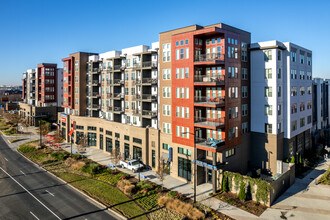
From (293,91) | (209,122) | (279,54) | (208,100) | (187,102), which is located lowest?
(209,122)

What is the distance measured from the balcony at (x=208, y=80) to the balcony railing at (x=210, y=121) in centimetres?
526

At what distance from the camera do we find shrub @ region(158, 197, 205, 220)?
85.1ft

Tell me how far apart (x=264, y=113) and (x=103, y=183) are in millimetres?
28636

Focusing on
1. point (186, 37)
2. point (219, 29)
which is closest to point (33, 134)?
point (186, 37)

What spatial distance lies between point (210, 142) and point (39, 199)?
2418cm

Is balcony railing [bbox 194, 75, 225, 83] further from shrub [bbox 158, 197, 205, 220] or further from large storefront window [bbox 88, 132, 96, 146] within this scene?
large storefront window [bbox 88, 132, 96, 146]

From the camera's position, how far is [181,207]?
90.2ft

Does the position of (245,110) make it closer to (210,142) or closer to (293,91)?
(293,91)

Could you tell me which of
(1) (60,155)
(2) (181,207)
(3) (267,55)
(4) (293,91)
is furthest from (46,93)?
(4) (293,91)

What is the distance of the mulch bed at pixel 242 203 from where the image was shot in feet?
90.5

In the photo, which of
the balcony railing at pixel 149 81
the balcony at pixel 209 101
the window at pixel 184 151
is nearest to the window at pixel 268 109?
the balcony at pixel 209 101

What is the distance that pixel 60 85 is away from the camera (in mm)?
88750

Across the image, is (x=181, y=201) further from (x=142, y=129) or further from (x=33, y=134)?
(x=33, y=134)

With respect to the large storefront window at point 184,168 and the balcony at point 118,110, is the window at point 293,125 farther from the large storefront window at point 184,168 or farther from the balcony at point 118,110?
the balcony at point 118,110
